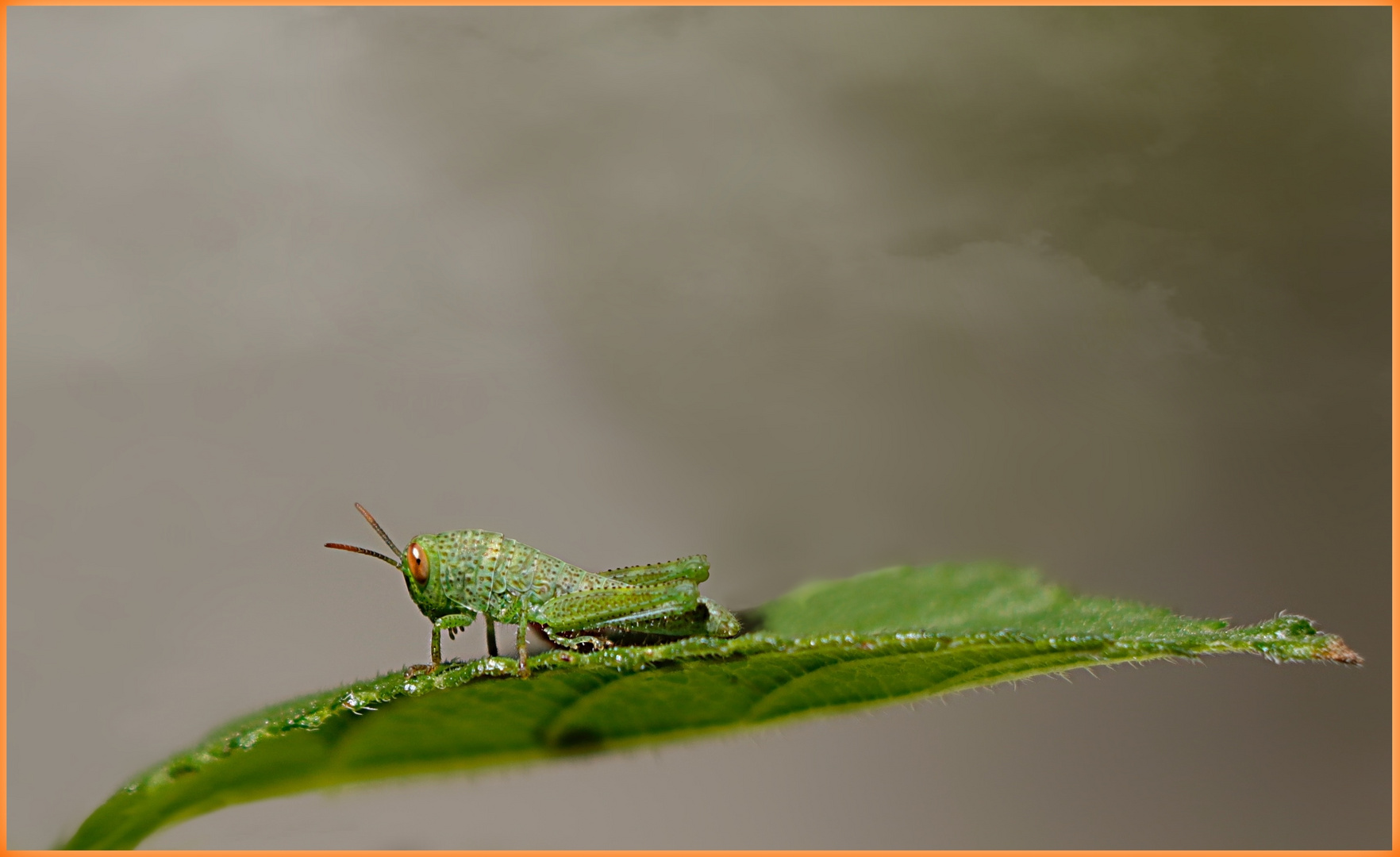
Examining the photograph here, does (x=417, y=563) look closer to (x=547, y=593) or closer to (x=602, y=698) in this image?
(x=547, y=593)

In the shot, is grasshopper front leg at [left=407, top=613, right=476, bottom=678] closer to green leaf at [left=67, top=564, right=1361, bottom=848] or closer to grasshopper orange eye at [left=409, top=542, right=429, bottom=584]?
grasshopper orange eye at [left=409, top=542, right=429, bottom=584]

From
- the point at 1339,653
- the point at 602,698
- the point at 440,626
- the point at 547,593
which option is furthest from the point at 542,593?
the point at 1339,653

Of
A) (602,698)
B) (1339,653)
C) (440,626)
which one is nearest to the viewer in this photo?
(602,698)

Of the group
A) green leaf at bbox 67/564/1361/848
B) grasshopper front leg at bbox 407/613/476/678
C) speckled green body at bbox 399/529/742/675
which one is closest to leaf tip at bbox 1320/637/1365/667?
green leaf at bbox 67/564/1361/848

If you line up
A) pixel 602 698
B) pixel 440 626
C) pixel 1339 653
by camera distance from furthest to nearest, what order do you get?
pixel 440 626, pixel 1339 653, pixel 602 698

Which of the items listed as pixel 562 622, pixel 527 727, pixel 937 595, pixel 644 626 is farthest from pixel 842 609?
pixel 527 727
